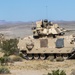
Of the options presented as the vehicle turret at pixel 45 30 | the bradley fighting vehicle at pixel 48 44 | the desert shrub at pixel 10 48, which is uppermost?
the vehicle turret at pixel 45 30

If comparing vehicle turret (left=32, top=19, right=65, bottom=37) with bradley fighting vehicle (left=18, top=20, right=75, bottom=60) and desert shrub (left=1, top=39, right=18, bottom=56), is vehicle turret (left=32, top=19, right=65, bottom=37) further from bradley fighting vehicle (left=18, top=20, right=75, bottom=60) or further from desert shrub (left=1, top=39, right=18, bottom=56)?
desert shrub (left=1, top=39, right=18, bottom=56)

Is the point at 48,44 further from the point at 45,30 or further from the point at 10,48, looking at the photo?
the point at 10,48

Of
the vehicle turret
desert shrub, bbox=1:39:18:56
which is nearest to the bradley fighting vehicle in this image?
the vehicle turret

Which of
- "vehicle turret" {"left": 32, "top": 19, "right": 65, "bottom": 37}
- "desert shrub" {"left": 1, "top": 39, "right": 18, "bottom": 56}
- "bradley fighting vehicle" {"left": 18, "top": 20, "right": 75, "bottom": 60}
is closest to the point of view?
"bradley fighting vehicle" {"left": 18, "top": 20, "right": 75, "bottom": 60}

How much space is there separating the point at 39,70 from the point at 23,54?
8.51 meters

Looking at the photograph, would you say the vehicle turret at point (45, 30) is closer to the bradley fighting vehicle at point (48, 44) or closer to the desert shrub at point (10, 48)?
the bradley fighting vehicle at point (48, 44)

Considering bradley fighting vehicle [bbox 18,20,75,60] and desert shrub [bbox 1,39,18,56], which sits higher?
bradley fighting vehicle [bbox 18,20,75,60]

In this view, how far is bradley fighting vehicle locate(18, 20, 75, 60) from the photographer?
104 ft

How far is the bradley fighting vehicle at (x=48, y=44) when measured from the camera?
104ft

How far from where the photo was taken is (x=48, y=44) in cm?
3247

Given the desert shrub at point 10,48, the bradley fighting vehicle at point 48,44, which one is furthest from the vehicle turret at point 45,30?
the desert shrub at point 10,48

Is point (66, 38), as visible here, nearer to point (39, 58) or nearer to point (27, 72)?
point (39, 58)

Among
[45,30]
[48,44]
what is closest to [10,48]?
[45,30]

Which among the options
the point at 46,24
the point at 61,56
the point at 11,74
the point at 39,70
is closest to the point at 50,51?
the point at 61,56
